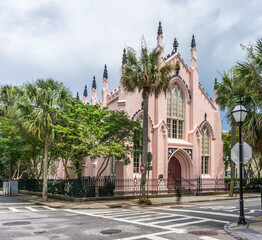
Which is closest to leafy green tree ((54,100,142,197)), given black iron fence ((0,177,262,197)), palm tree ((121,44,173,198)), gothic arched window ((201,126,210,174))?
black iron fence ((0,177,262,197))

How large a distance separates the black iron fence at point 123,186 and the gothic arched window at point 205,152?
1.26m

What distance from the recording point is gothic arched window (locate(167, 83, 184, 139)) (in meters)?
29.2

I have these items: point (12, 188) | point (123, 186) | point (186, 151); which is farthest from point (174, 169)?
point (12, 188)

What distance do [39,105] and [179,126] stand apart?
48.0 ft

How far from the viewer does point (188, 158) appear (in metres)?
29.3

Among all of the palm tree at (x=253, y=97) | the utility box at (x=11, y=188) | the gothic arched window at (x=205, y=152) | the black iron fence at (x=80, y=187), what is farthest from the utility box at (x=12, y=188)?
the palm tree at (x=253, y=97)

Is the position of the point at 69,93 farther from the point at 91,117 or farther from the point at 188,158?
the point at 188,158

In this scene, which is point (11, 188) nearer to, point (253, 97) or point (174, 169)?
point (174, 169)

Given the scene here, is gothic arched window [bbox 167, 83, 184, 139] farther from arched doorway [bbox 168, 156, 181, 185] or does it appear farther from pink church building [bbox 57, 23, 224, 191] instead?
arched doorway [bbox 168, 156, 181, 185]

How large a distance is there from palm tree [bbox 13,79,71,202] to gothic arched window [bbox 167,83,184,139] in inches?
457

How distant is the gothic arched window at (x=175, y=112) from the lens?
95.8 feet

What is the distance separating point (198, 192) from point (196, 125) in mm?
6339

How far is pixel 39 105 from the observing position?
20.4 metres

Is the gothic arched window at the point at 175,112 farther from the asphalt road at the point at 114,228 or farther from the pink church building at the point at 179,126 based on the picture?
the asphalt road at the point at 114,228
